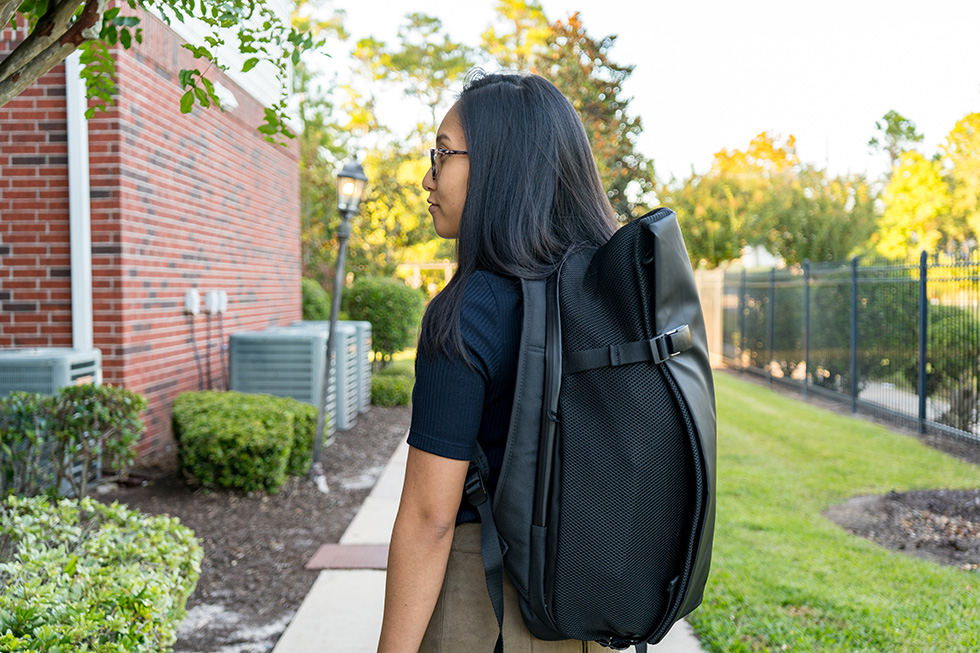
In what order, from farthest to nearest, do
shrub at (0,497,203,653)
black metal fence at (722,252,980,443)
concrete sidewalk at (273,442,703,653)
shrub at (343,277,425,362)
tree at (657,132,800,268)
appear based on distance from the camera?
tree at (657,132,800,268) < shrub at (343,277,425,362) < black metal fence at (722,252,980,443) < concrete sidewalk at (273,442,703,653) < shrub at (0,497,203,653)

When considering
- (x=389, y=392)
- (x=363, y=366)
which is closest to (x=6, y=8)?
(x=363, y=366)

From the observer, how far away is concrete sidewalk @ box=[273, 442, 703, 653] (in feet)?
11.3

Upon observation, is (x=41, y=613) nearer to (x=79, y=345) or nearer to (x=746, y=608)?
(x=746, y=608)

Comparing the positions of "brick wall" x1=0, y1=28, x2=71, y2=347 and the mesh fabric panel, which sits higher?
"brick wall" x1=0, y1=28, x2=71, y2=347

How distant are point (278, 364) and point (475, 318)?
642 centimetres

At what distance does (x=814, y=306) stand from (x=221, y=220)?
8943 millimetres

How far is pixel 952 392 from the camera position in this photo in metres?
8.20

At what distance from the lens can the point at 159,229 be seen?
20.9 feet

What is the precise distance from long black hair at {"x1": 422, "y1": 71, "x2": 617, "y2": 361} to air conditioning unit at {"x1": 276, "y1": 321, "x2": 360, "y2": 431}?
6.50 meters

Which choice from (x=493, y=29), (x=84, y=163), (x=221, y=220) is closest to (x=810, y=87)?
(x=493, y=29)

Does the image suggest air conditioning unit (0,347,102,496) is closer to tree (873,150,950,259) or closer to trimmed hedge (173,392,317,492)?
trimmed hedge (173,392,317,492)

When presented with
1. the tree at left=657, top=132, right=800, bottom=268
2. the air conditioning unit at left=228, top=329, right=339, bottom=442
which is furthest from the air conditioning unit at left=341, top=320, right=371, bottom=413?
the tree at left=657, top=132, right=800, bottom=268

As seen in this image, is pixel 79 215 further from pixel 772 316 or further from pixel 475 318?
pixel 772 316

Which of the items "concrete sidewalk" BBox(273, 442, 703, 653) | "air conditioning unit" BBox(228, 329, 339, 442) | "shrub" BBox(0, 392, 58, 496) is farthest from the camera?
"air conditioning unit" BBox(228, 329, 339, 442)
